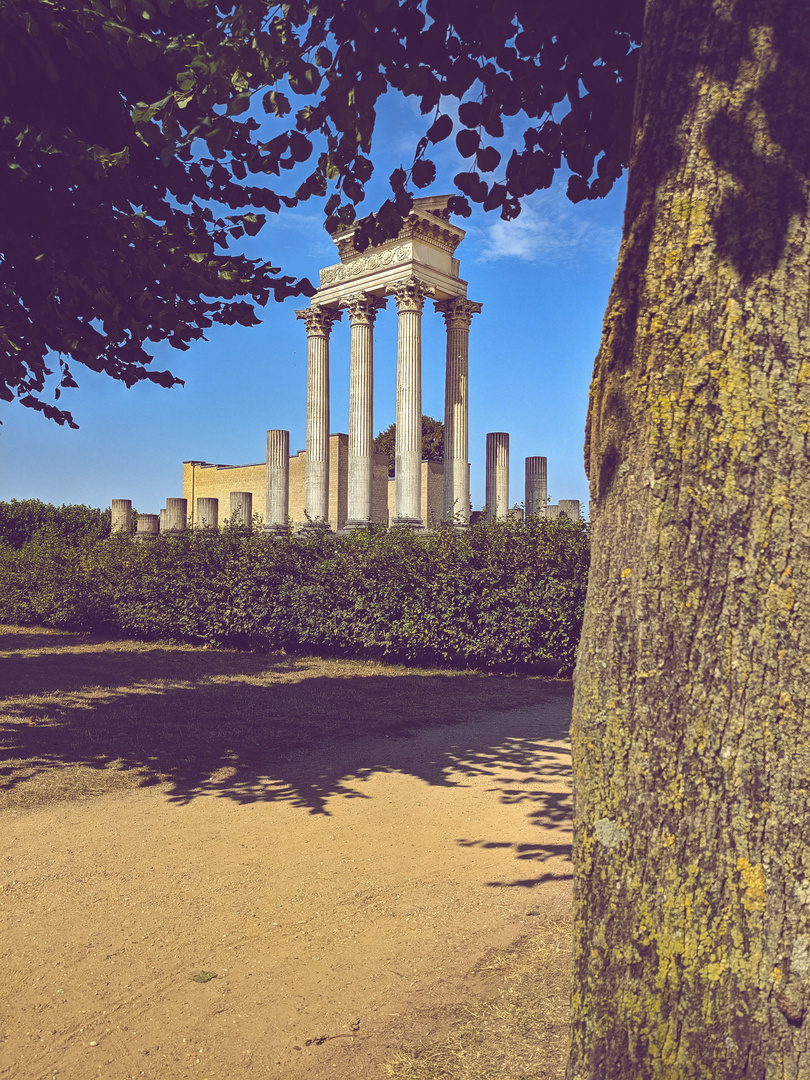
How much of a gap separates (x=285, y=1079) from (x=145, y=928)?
148 cm

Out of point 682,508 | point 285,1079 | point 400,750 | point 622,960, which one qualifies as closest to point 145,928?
point 285,1079

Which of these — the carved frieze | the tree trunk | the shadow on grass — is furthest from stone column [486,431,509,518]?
the tree trunk

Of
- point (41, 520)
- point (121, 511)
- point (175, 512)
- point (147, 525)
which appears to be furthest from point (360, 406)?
point (41, 520)

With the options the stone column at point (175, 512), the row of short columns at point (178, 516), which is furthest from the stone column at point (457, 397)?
the stone column at point (175, 512)

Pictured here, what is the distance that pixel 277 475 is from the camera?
93.8ft

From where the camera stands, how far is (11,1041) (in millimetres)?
3049

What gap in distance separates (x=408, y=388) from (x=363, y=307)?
403cm

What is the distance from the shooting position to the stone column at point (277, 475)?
2791 centimetres

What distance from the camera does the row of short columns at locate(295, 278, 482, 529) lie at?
84.3 feet

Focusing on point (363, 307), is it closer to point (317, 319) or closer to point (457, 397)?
point (317, 319)

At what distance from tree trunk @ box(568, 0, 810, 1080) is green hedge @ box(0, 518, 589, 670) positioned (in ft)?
34.8

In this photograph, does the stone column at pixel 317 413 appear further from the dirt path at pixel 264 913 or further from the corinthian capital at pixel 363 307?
the dirt path at pixel 264 913

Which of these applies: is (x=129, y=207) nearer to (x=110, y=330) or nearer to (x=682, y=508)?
(x=110, y=330)

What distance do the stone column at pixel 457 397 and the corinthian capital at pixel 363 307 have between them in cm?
244
